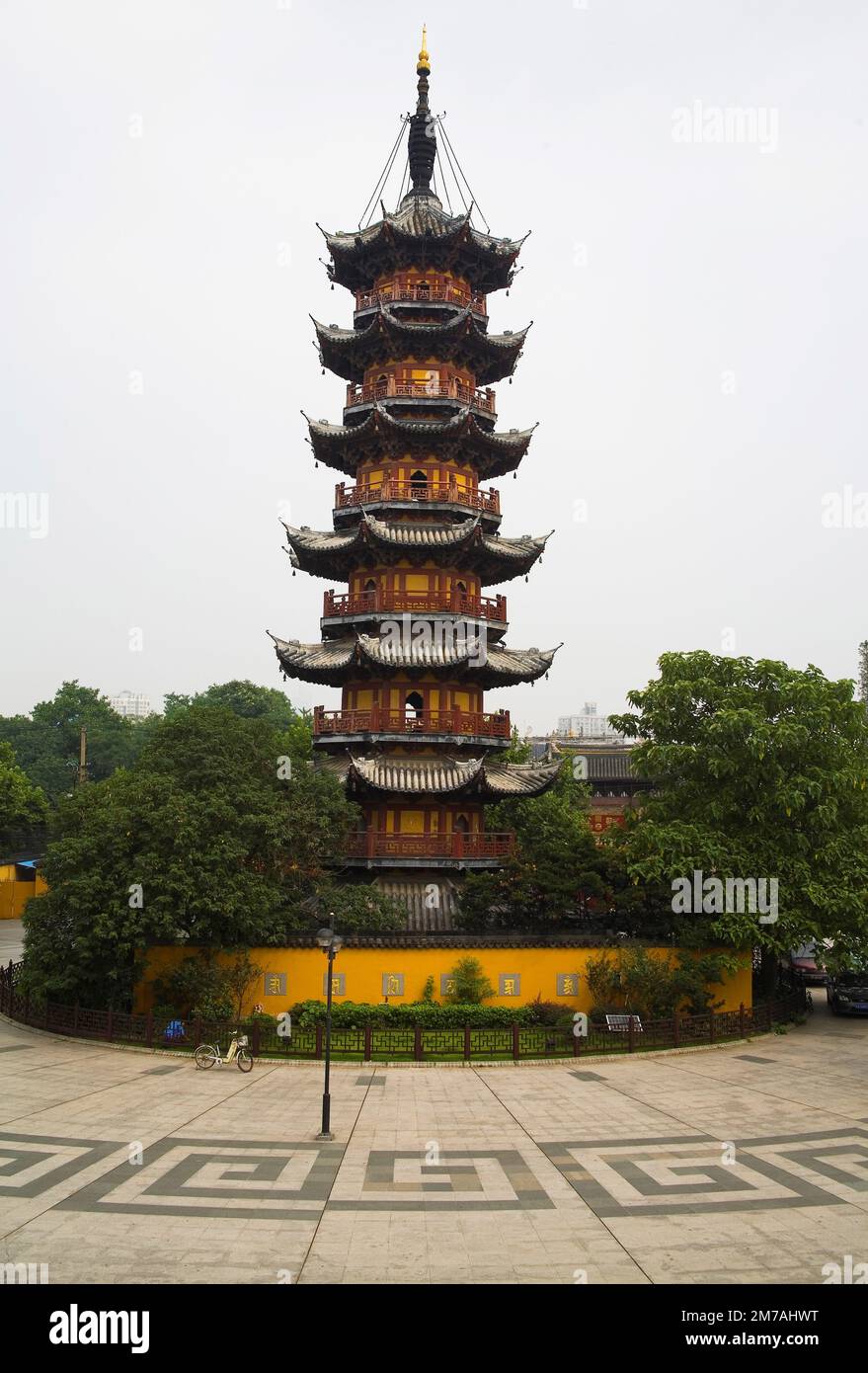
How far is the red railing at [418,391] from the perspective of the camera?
36.3m

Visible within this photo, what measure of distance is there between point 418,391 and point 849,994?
27505 millimetres

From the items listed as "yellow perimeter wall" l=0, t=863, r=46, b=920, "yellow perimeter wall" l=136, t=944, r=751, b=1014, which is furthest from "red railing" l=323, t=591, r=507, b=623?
"yellow perimeter wall" l=0, t=863, r=46, b=920

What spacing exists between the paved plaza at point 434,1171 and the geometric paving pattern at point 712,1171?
5 centimetres

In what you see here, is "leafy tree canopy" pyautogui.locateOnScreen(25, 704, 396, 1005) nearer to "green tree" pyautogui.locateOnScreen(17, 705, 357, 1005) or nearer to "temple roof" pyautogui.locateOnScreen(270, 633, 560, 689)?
"green tree" pyautogui.locateOnScreen(17, 705, 357, 1005)

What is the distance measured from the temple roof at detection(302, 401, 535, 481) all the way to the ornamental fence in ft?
69.4

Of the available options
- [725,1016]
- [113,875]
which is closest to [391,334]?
[113,875]

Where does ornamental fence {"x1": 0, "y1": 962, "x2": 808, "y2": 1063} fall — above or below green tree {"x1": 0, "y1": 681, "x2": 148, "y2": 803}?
below

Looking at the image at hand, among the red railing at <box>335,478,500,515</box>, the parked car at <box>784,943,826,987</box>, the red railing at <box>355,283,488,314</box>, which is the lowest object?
the parked car at <box>784,943,826,987</box>

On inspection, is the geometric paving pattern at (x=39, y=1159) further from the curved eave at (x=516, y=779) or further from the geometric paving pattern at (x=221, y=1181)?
the curved eave at (x=516, y=779)

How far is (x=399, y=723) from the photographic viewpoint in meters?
33.3

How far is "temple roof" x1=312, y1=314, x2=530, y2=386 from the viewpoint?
1411 inches

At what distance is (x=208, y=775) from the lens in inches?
1108

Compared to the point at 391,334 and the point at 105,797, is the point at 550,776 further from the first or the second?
the point at 391,334

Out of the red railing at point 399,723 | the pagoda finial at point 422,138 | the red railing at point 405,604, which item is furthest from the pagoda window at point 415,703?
the pagoda finial at point 422,138
